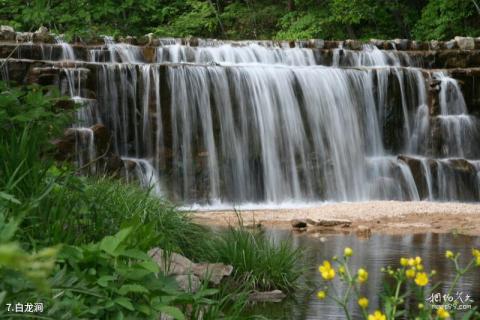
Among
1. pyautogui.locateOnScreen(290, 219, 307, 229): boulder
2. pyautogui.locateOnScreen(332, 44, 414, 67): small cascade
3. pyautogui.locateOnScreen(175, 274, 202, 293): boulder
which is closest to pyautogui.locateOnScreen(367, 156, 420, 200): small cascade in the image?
pyautogui.locateOnScreen(332, 44, 414, 67): small cascade

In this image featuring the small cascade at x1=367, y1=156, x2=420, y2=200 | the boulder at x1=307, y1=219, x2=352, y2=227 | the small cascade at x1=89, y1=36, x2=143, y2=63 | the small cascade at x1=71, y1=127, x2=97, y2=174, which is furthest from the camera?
the small cascade at x1=89, y1=36, x2=143, y2=63

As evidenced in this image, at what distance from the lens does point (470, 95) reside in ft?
61.3

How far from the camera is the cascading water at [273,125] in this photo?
15.3 m

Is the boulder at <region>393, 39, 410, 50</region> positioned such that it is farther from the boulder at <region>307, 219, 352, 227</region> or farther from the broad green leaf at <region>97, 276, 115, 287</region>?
the broad green leaf at <region>97, 276, 115, 287</region>

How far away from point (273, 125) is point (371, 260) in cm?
926

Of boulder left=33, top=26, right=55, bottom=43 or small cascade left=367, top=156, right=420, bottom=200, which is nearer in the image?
small cascade left=367, top=156, right=420, bottom=200

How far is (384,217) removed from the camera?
11820 mm

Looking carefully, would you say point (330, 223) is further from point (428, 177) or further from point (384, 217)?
point (428, 177)

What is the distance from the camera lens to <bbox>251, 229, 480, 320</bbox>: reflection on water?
205 inches

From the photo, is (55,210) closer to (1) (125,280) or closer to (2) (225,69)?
(1) (125,280)

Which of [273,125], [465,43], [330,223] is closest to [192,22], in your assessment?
[465,43]

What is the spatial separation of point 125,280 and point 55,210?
1.13 meters

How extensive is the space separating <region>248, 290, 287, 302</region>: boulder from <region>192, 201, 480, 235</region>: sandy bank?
3.84 m

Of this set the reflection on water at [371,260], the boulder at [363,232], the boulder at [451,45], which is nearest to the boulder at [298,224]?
the reflection on water at [371,260]
